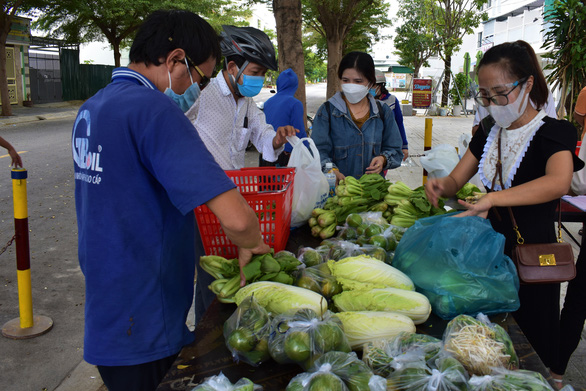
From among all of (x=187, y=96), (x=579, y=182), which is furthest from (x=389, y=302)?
(x=579, y=182)

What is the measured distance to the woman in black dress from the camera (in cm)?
216

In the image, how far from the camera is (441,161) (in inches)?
171

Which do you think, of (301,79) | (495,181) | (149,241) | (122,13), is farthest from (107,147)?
(122,13)

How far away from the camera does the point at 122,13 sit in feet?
79.2

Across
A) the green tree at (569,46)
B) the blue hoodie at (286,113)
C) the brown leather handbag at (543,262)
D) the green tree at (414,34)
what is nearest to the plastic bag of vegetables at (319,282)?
the brown leather handbag at (543,262)

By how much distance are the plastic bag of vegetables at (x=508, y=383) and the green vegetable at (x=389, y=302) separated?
0.49m

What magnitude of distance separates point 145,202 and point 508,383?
125cm

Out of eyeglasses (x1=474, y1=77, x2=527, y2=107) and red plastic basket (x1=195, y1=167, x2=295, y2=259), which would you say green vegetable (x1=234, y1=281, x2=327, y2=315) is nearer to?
red plastic basket (x1=195, y1=167, x2=295, y2=259)

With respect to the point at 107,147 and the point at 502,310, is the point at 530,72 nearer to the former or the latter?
the point at 502,310

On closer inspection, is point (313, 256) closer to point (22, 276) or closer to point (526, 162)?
point (526, 162)

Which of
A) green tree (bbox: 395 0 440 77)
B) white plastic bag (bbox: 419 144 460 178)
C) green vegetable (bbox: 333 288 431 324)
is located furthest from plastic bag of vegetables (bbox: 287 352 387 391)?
green tree (bbox: 395 0 440 77)

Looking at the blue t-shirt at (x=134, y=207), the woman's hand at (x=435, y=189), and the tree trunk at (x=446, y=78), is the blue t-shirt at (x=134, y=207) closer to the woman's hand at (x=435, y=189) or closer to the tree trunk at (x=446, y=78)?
the woman's hand at (x=435, y=189)

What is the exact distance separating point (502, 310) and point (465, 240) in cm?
33

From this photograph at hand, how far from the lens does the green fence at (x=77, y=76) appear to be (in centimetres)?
2834
